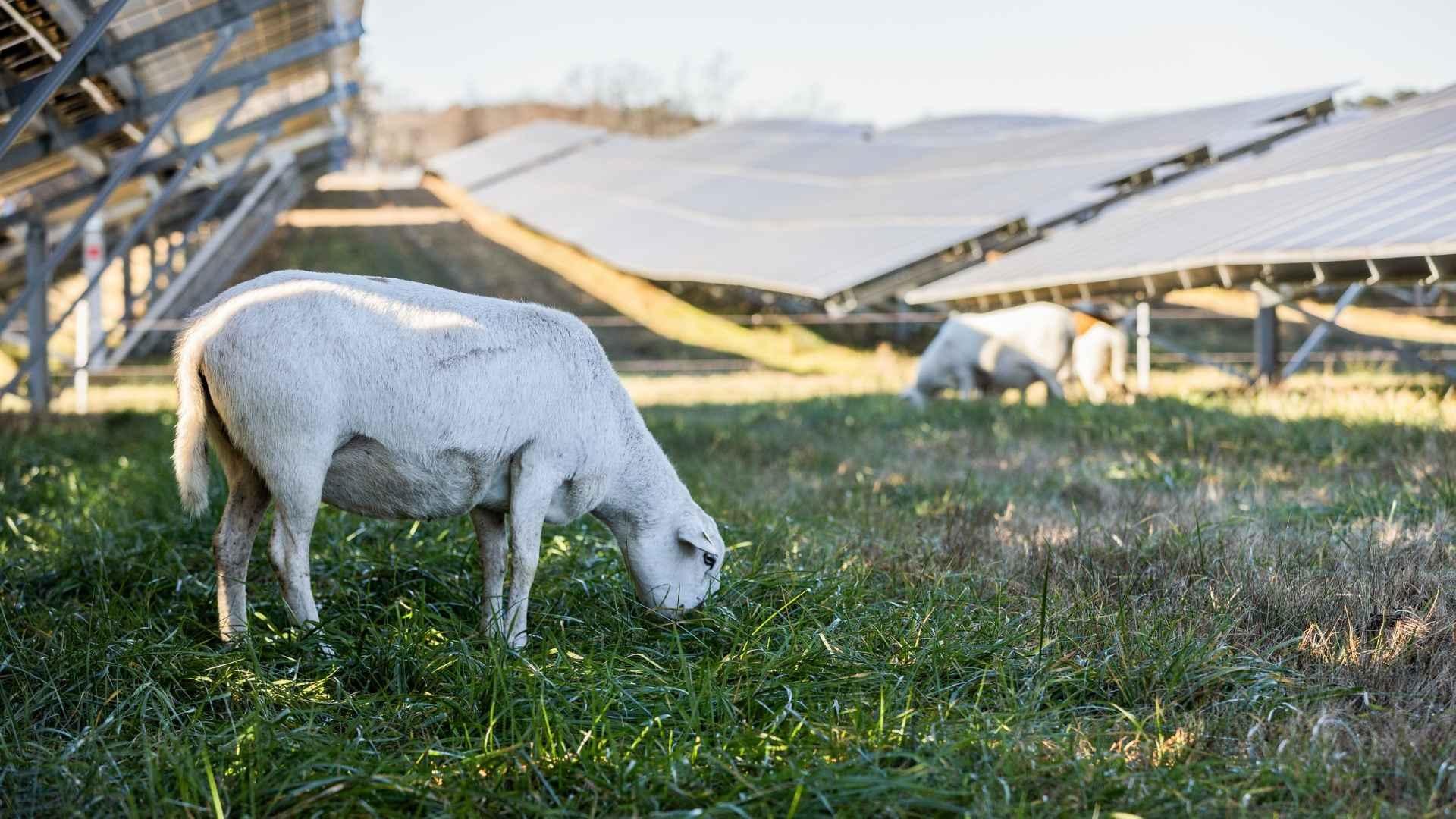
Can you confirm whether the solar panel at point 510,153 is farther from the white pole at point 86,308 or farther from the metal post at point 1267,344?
the metal post at point 1267,344

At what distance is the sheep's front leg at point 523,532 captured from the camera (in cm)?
460

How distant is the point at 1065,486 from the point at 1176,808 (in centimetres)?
491

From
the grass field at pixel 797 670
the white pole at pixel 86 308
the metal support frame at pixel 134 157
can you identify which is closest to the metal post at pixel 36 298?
the metal support frame at pixel 134 157

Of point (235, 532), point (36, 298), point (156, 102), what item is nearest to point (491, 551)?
point (235, 532)

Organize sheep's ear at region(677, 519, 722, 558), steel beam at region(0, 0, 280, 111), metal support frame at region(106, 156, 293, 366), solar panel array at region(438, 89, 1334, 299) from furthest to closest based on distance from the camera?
solar panel array at region(438, 89, 1334, 299) → metal support frame at region(106, 156, 293, 366) → steel beam at region(0, 0, 280, 111) → sheep's ear at region(677, 519, 722, 558)

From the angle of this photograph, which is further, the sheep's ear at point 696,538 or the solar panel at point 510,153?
the solar panel at point 510,153

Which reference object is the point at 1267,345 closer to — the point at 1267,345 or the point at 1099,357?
the point at 1267,345

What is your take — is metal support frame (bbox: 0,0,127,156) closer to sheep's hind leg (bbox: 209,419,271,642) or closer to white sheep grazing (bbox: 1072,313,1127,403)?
sheep's hind leg (bbox: 209,419,271,642)

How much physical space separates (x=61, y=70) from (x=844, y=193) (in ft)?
77.3

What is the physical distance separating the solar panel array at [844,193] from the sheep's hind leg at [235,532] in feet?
49.6

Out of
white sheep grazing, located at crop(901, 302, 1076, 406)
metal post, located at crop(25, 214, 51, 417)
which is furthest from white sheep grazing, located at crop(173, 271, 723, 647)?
white sheep grazing, located at crop(901, 302, 1076, 406)

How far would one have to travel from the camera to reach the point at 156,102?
10914 millimetres

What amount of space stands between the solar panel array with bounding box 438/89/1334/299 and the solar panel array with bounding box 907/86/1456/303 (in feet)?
9.39

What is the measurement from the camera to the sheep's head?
4.91 metres
